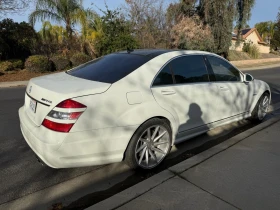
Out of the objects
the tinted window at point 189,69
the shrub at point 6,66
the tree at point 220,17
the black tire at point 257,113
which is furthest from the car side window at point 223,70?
the tree at point 220,17

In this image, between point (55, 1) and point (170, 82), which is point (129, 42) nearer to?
point (55, 1)

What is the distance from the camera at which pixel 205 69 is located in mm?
4113

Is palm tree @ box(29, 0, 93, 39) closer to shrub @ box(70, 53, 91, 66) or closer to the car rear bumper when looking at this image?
shrub @ box(70, 53, 91, 66)

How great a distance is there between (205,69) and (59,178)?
265cm

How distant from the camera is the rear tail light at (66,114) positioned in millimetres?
2641

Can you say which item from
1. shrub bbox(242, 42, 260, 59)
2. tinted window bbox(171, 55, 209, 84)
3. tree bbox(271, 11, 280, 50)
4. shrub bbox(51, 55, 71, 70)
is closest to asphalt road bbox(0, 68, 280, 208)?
tinted window bbox(171, 55, 209, 84)

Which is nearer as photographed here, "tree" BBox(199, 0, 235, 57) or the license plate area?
the license plate area

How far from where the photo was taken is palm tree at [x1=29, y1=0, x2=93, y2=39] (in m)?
18.0

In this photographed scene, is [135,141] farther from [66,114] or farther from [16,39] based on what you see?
[16,39]

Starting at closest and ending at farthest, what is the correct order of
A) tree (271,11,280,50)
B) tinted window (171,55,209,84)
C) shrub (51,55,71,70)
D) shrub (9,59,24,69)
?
tinted window (171,55,209,84)
shrub (9,59,24,69)
shrub (51,55,71,70)
tree (271,11,280,50)

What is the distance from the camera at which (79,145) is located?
2742 mm

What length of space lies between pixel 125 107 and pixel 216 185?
4.39 ft

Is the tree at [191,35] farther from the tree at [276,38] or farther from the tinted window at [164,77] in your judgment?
the tree at [276,38]

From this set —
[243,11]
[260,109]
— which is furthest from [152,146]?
[243,11]
